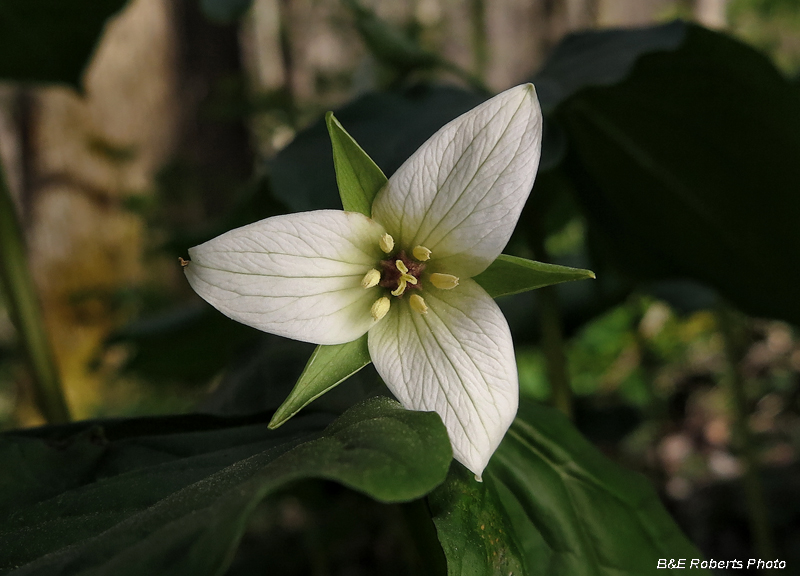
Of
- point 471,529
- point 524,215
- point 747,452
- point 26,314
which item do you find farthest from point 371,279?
point 747,452

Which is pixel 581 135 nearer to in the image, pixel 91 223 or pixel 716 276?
pixel 716 276

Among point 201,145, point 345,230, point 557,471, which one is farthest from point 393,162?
point 201,145

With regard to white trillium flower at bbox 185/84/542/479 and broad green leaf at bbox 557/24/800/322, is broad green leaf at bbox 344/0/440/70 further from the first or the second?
white trillium flower at bbox 185/84/542/479

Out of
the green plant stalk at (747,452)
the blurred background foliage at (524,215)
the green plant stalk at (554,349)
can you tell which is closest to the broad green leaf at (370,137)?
the blurred background foliage at (524,215)

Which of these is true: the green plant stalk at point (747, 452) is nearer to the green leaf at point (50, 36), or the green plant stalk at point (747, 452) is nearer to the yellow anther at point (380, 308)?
the yellow anther at point (380, 308)

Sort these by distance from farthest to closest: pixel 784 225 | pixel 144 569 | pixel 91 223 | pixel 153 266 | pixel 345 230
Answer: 1. pixel 91 223
2. pixel 153 266
3. pixel 784 225
4. pixel 345 230
5. pixel 144 569

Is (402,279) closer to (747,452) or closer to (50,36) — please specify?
(50,36)

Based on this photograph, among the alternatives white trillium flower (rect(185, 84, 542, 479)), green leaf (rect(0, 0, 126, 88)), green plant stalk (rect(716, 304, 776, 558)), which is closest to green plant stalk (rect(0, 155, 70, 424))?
green leaf (rect(0, 0, 126, 88))
